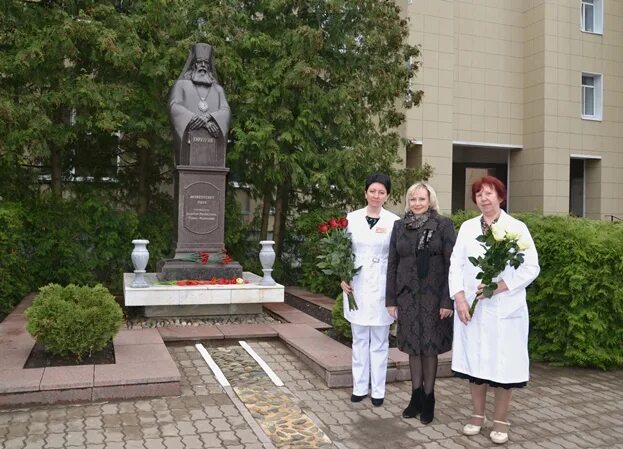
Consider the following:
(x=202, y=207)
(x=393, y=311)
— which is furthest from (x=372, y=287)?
(x=202, y=207)

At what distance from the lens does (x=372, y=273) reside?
4953 mm

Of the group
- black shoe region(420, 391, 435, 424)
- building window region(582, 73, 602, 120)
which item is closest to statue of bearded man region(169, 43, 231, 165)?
black shoe region(420, 391, 435, 424)

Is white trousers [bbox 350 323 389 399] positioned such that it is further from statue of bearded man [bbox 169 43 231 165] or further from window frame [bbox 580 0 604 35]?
window frame [bbox 580 0 604 35]

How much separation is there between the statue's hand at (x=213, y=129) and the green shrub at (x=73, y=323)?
11.9 ft

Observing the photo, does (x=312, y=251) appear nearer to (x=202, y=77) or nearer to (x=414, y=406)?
(x=202, y=77)

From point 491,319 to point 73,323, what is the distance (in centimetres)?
372

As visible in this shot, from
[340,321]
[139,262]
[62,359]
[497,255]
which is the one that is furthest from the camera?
[139,262]

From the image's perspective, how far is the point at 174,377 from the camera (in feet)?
17.2

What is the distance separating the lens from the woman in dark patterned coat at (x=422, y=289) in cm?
457

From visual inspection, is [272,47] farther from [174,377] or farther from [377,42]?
[174,377]

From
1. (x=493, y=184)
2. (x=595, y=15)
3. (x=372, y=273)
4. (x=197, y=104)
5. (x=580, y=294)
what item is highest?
(x=595, y=15)

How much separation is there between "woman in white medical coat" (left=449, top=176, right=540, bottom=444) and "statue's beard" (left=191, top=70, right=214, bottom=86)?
5.89 meters

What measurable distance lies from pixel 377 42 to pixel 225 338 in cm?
712

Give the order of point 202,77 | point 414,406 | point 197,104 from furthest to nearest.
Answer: point 202,77 → point 197,104 → point 414,406
